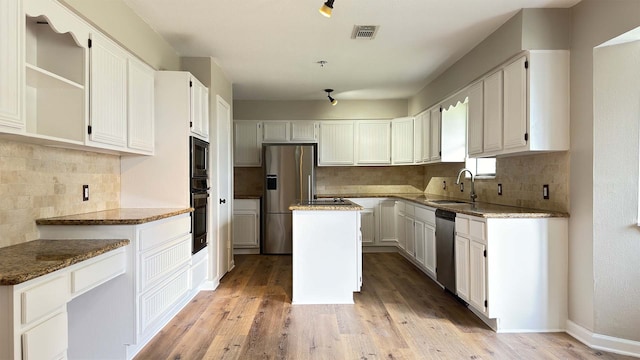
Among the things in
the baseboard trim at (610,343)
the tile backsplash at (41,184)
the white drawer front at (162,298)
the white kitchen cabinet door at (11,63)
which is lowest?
the baseboard trim at (610,343)

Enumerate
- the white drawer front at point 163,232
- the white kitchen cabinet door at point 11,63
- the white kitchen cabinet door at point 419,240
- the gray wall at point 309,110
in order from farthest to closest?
the gray wall at point 309,110, the white kitchen cabinet door at point 419,240, the white drawer front at point 163,232, the white kitchen cabinet door at point 11,63

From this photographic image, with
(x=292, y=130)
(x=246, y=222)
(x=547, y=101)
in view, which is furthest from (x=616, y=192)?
(x=246, y=222)

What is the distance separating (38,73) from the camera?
1867 millimetres

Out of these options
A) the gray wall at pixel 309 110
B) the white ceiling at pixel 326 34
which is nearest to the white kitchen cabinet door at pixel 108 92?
the white ceiling at pixel 326 34

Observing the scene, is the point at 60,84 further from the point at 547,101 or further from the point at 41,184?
the point at 547,101

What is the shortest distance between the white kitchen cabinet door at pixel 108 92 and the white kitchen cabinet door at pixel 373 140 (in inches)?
151

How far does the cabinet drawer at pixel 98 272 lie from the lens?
168 cm

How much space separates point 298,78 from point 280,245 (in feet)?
8.26

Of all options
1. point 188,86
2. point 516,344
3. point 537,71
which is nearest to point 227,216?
point 188,86

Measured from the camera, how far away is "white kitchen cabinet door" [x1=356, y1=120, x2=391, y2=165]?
5.79m

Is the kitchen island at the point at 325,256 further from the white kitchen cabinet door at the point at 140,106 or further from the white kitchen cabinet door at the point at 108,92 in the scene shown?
the white kitchen cabinet door at the point at 108,92

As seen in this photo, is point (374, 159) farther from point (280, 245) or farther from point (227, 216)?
point (227, 216)

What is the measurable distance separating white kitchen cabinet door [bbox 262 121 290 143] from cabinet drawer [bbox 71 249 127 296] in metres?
3.80

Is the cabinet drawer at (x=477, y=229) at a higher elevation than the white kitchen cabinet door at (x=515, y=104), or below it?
below
